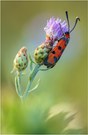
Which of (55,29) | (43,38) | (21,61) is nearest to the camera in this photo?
(21,61)

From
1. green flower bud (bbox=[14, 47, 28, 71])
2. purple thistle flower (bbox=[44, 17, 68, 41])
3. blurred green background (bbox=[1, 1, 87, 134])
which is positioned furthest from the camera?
blurred green background (bbox=[1, 1, 87, 134])

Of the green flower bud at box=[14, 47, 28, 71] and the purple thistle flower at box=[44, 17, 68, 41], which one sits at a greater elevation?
the purple thistle flower at box=[44, 17, 68, 41]

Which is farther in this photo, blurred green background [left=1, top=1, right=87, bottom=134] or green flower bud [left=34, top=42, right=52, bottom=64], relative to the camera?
blurred green background [left=1, top=1, right=87, bottom=134]

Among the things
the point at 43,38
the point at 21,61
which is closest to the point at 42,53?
the point at 21,61

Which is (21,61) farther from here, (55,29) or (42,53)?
(55,29)

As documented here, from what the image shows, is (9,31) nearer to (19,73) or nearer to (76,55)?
(76,55)

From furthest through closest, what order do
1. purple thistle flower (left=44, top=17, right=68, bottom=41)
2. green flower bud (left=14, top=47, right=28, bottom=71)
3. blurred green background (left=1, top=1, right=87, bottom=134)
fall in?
blurred green background (left=1, top=1, right=87, bottom=134) → purple thistle flower (left=44, top=17, right=68, bottom=41) → green flower bud (left=14, top=47, right=28, bottom=71)

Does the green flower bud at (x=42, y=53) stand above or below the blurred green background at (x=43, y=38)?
below

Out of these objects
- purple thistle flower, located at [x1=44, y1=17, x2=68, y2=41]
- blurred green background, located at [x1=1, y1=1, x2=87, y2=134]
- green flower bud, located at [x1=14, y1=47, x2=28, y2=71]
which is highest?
blurred green background, located at [x1=1, y1=1, x2=87, y2=134]

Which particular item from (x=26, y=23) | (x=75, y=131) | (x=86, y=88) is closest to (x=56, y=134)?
(x=75, y=131)

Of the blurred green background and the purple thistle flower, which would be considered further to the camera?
the blurred green background

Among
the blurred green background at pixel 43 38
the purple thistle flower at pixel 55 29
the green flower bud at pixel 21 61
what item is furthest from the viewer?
the blurred green background at pixel 43 38
